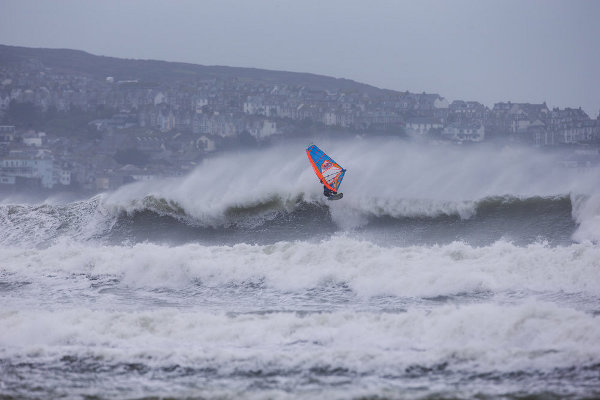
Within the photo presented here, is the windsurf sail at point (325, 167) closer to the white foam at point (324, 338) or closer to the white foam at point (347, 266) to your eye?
the white foam at point (347, 266)

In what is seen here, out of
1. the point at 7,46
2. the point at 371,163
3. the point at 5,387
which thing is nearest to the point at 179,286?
the point at 5,387

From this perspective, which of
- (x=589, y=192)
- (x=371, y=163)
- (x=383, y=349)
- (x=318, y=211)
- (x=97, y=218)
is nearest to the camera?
(x=383, y=349)

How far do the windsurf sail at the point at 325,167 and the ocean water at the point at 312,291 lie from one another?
50.3 inches

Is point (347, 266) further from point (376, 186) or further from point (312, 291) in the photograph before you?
point (376, 186)

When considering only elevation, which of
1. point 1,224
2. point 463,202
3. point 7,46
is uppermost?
point 7,46

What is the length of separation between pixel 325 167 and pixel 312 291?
6.91 metres

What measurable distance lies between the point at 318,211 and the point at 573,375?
14.2 meters

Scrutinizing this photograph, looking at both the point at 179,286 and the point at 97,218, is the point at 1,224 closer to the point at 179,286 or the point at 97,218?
the point at 97,218

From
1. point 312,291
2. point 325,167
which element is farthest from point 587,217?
point 312,291

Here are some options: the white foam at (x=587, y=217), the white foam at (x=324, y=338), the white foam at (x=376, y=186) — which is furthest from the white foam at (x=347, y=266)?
the white foam at (x=376, y=186)

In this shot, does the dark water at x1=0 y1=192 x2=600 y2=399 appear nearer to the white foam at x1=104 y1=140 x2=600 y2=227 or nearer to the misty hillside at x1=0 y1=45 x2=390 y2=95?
the white foam at x1=104 y1=140 x2=600 y2=227

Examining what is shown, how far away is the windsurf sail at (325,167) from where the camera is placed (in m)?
21.9

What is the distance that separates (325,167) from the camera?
22.3m

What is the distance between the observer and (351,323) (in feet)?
41.2
